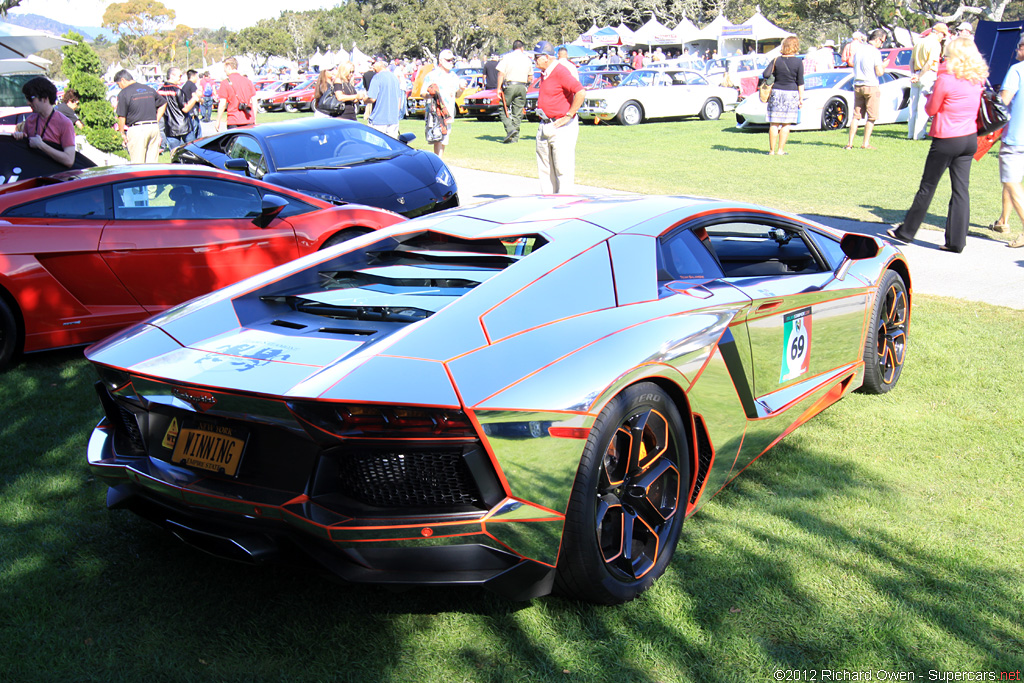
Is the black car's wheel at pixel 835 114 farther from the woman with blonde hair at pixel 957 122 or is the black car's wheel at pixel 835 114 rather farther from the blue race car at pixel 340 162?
the blue race car at pixel 340 162

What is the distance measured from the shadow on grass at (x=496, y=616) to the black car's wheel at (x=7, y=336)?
2305 mm

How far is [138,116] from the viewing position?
1385 cm

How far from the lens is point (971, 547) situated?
10.8 feet

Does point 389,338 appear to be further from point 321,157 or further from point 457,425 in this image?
point 321,157

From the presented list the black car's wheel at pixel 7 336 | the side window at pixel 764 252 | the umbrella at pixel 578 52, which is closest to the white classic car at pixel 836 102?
the side window at pixel 764 252

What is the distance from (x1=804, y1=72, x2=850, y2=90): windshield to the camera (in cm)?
1966

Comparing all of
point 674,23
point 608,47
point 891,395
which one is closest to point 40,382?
point 891,395

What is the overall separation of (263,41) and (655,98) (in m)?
110

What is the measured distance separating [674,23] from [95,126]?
61601 millimetres

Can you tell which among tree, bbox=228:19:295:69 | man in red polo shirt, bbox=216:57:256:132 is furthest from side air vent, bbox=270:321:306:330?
tree, bbox=228:19:295:69

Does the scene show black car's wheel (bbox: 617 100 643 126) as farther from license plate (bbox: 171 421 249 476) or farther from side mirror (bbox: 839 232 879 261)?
license plate (bbox: 171 421 249 476)

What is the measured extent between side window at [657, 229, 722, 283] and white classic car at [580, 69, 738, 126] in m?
20.8

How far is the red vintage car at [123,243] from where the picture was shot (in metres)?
5.47

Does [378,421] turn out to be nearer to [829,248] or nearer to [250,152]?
[829,248]
